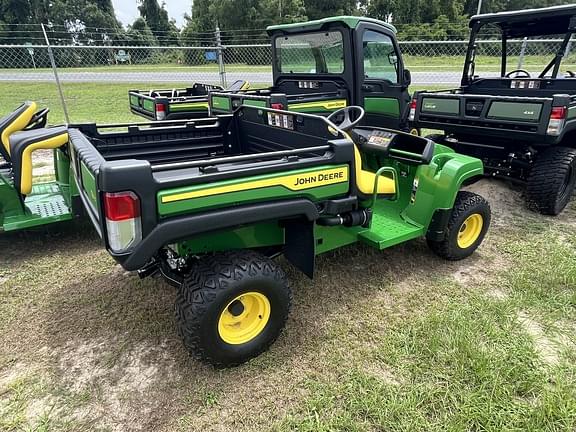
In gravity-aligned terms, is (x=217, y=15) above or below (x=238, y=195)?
above

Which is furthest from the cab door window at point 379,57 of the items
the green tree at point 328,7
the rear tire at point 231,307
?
the green tree at point 328,7

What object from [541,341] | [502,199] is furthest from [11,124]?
[502,199]

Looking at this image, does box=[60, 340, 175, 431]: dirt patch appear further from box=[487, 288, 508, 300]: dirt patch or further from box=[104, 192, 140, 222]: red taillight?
box=[487, 288, 508, 300]: dirt patch

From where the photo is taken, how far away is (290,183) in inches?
91.0

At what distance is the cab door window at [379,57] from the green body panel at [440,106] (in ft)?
2.28

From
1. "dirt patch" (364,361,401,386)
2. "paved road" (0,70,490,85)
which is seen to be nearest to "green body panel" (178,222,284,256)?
"dirt patch" (364,361,401,386)

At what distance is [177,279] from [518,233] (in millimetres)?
3390

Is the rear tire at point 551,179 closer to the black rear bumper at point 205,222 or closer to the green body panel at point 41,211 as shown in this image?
the black rear bumper at point 205,222

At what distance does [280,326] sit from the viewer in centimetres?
251

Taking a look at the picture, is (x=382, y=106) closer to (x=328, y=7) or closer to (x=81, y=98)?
(x=81, y=98)

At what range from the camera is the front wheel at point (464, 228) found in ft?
11.1

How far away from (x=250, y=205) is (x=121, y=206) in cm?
64

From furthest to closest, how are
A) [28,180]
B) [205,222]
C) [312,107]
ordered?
[312,107] < [28,180] < [205,222]

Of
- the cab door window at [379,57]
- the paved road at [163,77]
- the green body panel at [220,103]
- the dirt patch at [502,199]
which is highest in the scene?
the cab door window at [379,57]
